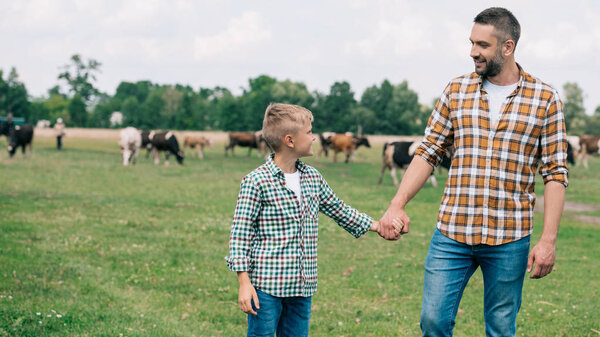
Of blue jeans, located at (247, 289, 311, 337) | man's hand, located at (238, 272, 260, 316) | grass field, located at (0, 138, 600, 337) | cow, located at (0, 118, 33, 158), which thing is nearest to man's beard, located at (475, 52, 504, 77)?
blue jeans, located at (247, 289, 311, 337)

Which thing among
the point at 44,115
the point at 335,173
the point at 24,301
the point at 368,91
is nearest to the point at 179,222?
the point at 24,301

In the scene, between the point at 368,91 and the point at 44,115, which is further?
the point at 44,115

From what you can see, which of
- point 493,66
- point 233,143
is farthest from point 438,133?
point 233,143

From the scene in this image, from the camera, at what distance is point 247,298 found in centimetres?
343

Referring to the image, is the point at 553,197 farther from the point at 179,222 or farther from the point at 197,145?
the point at 197,145

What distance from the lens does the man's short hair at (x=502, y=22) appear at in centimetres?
365

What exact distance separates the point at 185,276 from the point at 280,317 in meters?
4.64

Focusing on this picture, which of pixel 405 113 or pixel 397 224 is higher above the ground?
pixel 405 113

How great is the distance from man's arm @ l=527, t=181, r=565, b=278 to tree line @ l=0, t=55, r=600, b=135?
9139 cm

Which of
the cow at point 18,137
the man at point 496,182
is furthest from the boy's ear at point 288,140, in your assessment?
the cow at point 18,137

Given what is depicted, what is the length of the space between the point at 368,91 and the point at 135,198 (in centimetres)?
9112

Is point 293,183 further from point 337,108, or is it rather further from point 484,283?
point 337,108

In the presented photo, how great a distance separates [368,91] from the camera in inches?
4144

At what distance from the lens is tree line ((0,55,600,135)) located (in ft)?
319
